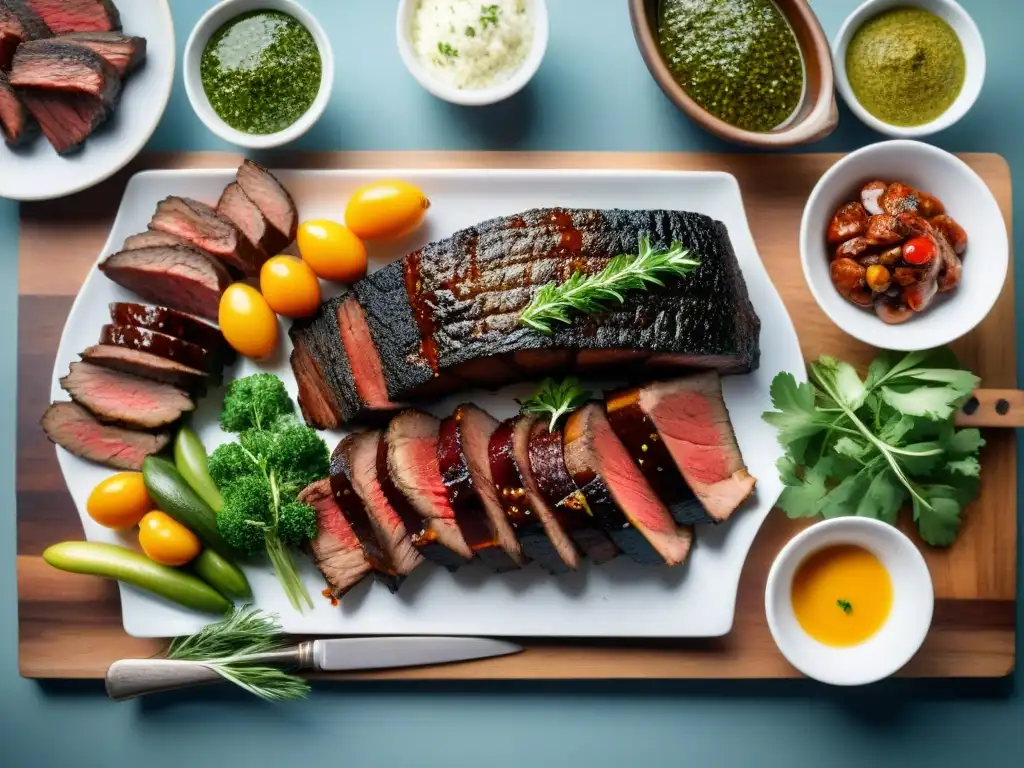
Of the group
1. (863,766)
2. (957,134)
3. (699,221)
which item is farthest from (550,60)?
(863,766)

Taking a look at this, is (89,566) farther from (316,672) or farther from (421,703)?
(421,703)

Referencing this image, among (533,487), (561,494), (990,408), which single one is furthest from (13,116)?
(990,408)

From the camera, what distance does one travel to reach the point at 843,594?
344cm

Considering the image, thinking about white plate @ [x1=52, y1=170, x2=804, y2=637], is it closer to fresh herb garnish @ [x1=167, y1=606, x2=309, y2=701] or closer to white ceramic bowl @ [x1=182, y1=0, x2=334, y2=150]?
fresh herb garnish @ [x1=167, y1=606, x2=309, y2=701]

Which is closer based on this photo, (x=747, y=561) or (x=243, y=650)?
(x=243, y=650)

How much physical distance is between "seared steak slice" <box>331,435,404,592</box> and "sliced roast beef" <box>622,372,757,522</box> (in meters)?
1.17

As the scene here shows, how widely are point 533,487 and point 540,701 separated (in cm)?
103

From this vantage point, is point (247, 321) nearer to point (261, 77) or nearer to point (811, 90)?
point (261, 77)

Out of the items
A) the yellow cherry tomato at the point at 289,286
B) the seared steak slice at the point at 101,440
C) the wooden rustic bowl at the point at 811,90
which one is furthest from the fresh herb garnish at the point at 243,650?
the wooden rustic bowl at the point at 811,90

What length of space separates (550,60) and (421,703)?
2876mm

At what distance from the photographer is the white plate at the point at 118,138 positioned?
3.60 meters

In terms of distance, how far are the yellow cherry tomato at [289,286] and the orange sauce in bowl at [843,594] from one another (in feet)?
7.35

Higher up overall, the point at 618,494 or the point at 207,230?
the point at 207,230

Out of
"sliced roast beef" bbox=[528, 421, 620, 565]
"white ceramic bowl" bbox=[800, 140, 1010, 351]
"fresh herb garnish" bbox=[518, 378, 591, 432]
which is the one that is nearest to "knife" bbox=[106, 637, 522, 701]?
"sliced roast beef" bbox=[528, 421, 620, 565]
